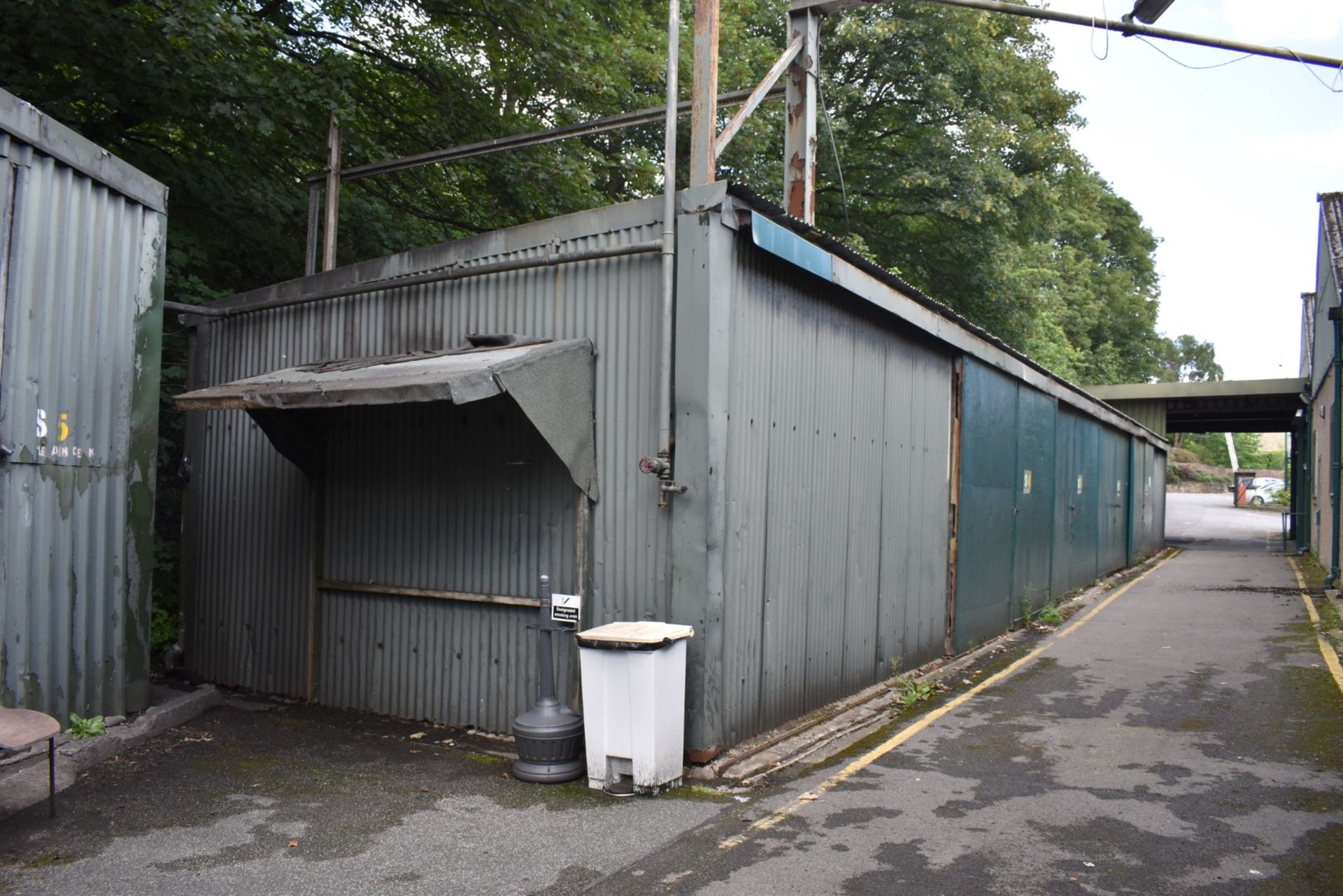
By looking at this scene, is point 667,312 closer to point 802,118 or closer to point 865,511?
point 865,511

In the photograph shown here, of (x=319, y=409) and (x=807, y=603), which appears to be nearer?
(x=807, y=603)

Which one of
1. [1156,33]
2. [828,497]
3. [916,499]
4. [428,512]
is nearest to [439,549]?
[428,512]

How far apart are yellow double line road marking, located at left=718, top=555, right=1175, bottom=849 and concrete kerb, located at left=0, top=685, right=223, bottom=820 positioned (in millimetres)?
3771

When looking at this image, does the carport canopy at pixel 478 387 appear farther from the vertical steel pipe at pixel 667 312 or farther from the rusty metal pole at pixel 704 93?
the rusty metal pole at pixel 704 93

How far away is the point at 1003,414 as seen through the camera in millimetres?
12031

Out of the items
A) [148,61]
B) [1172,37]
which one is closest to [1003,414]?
[1172,37]

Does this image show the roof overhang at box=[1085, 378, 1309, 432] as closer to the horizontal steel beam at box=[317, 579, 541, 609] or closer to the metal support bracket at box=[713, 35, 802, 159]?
the metal support bracket at box=[713, 35, 802, 159]

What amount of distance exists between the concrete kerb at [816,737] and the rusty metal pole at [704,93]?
368cm

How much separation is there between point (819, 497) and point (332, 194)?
17.7 feet

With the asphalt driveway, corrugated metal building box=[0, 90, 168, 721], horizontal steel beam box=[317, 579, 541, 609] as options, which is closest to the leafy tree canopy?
horizontal steel beam box=[317, 579, 541, 609]

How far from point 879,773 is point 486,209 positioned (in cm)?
1090

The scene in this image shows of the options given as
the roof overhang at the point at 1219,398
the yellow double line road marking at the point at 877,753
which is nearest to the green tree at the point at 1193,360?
the roof overhang at the point at 1219,398

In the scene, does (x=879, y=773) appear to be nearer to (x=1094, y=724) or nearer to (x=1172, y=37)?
(x=1094, y=724)

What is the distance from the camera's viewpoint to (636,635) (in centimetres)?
571
